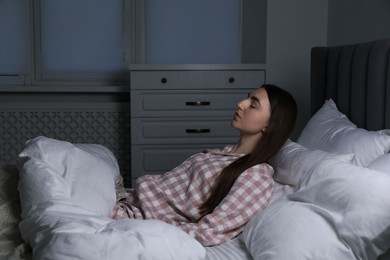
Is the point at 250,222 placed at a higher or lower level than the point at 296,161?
lower

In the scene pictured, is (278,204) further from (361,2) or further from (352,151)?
(361,2)

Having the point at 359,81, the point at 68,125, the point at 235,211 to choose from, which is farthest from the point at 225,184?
the point at 68,125

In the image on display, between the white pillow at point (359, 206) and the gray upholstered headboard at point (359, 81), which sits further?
the gray upholstered headboard at point (359, 81)

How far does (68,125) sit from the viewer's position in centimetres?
335

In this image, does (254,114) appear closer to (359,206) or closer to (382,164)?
(382,164)

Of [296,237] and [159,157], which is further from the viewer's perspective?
[159,157]

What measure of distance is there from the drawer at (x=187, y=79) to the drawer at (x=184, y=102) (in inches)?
1.4

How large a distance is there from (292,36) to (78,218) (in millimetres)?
2327

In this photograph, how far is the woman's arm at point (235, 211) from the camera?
1.21m

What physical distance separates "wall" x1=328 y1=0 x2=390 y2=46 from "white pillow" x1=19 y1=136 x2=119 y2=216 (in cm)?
140

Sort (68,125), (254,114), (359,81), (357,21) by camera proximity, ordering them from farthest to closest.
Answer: (68,125) < (357,21) < (359,81) < (254,114)

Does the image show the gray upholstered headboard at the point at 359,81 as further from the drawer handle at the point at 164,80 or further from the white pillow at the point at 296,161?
the drawer handle at the point at 164,80

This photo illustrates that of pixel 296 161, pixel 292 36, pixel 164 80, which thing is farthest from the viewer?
pixel 292 36

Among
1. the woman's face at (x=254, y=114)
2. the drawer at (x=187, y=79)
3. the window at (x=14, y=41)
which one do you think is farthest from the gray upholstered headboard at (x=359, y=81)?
the window at (x=14, y=41)
